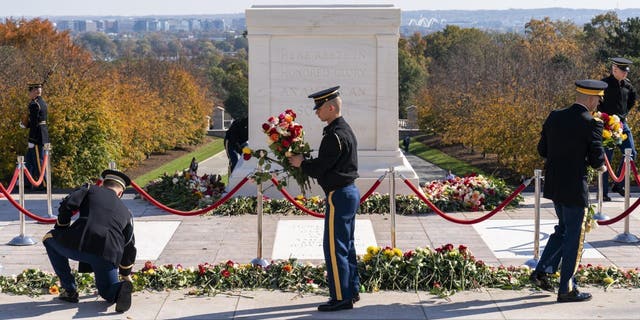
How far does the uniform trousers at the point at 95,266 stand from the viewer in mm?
8031

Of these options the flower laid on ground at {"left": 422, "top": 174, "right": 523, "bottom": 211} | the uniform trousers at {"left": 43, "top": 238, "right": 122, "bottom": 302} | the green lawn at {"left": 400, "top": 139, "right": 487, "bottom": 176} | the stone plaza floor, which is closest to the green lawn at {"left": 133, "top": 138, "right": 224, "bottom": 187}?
the green lawn at {"left": 400, "top": 139, "right": 487, "bottom": 176}

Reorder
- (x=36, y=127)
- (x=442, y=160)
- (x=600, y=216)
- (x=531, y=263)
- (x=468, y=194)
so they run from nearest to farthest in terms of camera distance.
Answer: (x=531, y=263), (x=600, y=216), (x=468, y=194), (x=36, y=127), (x=442, y=160)

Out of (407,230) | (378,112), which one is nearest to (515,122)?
(378,112)

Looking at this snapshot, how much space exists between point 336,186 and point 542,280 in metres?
2.02

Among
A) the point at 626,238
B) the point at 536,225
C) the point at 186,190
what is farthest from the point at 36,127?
the point at 626,238

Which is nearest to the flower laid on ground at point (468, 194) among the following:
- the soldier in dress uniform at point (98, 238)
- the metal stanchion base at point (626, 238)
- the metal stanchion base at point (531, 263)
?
the metal stanchion base at point (626, 238)

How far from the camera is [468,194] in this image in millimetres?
12797

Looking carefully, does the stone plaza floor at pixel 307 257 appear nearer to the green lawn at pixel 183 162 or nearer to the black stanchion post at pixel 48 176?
the black stanchion post at pixel 48 176

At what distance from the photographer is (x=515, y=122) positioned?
70.0ft

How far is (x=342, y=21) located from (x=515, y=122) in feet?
29.7

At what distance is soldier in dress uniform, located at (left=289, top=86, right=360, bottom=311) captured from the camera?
7973 millimetres

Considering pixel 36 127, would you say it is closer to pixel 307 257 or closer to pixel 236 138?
pixel 236 138

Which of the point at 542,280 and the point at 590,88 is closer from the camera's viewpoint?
the point at 590,88

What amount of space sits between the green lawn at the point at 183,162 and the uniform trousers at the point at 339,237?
42.4 ft
